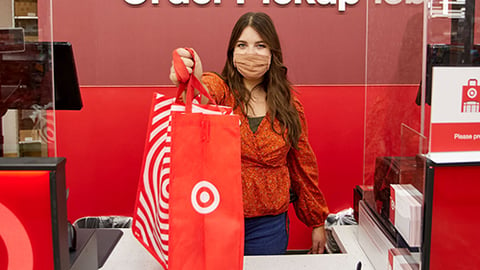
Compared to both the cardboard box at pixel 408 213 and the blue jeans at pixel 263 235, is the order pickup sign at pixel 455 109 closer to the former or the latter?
the cardboard box at pixel 408 213

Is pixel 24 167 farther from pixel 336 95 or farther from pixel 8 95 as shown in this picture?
pixel 336 95

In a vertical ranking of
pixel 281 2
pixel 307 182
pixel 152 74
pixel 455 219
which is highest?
pixel 281 2

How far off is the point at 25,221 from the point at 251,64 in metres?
1.21

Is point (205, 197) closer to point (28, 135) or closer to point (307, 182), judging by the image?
point (28, 135)

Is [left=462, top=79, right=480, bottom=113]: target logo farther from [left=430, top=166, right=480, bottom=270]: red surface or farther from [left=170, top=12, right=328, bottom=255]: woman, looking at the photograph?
[left=170, top=12, right=328, bottom=255]: woman

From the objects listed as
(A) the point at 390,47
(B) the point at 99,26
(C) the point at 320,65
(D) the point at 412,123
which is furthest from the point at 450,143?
(B) the point at 99,26

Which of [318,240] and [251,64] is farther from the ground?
[251,64]

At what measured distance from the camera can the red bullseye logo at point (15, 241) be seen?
114 centimetres

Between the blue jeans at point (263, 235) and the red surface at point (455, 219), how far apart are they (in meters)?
0.91

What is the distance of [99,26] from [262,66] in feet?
5.26

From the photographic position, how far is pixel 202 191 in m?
1.26

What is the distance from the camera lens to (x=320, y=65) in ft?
10.9

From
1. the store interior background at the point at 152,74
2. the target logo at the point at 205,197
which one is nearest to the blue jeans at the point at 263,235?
the target logo at the point at 205,197

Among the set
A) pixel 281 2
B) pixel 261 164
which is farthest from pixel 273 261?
pixel 281 2
